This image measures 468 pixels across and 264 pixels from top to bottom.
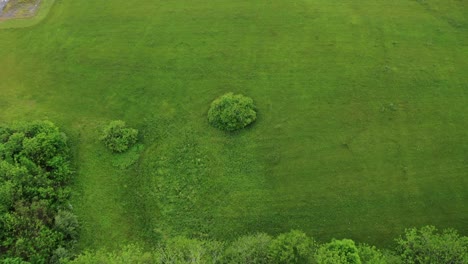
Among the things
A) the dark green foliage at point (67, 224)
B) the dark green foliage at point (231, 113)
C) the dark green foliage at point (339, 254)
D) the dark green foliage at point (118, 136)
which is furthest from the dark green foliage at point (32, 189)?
the dark green foliage at point (339, 254)

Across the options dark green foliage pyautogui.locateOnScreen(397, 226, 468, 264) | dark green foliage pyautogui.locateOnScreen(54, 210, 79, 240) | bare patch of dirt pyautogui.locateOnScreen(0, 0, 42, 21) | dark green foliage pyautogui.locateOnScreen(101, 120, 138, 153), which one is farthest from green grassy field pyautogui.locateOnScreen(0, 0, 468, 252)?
dark green foliage pyautogui.locateOnScreen(397, 226, 468, 264)

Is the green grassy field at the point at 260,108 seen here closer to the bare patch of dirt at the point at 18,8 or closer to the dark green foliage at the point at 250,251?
the bare patch of dirt at the point at 18,8

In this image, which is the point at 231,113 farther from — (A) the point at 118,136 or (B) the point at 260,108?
(A) the point at 118,136

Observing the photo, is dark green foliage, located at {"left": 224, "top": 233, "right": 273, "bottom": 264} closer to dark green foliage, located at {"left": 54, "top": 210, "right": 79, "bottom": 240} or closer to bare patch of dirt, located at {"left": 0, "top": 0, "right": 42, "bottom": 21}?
dark green foliage, located at {"left": 54, "top": 210, "right": 79, "bottom": 240}

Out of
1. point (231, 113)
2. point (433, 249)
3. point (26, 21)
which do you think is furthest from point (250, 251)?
point (26, 21)

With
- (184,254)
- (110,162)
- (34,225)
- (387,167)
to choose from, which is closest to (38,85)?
(110,162)
